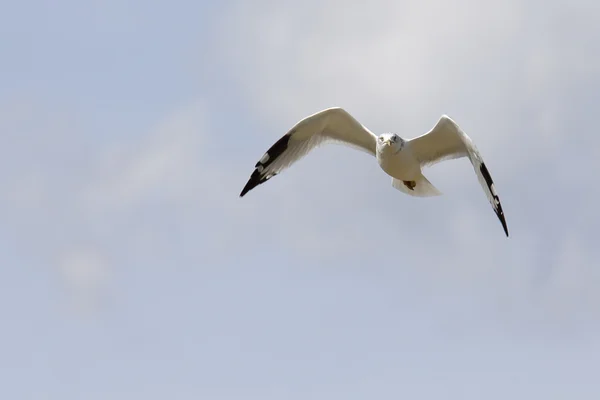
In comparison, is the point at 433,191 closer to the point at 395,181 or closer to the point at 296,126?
the point at 395,181

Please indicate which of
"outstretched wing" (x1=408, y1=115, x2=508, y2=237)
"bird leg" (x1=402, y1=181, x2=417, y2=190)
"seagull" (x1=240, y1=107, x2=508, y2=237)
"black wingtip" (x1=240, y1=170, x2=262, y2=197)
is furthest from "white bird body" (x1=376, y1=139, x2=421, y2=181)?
"black wingtip" (x1=240, y1=170, x2=262, y2=197)

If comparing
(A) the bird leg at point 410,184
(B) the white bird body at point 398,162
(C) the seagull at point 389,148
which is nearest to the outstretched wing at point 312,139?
(C) the seagull at point 389,148

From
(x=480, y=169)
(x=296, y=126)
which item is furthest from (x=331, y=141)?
(x=480, y=169)

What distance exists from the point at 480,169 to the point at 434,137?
1.30 metres

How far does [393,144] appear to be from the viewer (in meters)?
19.1

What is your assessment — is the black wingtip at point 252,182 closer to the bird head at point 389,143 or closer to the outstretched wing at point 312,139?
the outstretched wing at point 312,139

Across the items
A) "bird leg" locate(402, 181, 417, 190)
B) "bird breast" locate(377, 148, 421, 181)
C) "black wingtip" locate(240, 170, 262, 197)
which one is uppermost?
"black wingtip" locate(240, 170, 262, 197)

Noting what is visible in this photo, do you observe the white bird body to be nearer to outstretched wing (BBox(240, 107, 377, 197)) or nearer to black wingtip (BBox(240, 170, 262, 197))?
outstretched wing (BBox(240, 107, 377, 197))

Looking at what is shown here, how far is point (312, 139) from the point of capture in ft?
68.1

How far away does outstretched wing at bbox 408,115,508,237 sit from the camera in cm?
1873

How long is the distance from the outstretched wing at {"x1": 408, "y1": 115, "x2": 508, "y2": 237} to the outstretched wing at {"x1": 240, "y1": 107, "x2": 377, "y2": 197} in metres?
0.83

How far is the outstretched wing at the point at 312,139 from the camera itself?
20.3 metres

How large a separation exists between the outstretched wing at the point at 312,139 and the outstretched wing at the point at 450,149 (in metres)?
0.83

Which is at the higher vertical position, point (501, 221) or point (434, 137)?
point (434, 137)
